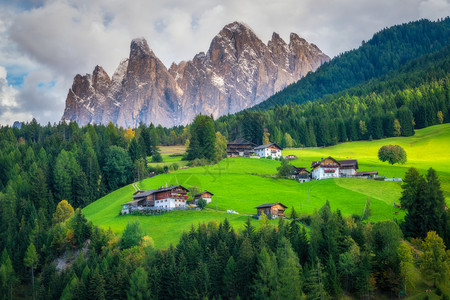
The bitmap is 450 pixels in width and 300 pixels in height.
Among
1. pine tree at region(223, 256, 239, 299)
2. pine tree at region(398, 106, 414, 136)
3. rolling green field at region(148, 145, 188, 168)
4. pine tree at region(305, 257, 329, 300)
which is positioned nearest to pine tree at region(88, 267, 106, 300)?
pine tree at region(223, 256, 239, 299)

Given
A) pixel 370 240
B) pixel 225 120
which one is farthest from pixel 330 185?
pixel 225 120

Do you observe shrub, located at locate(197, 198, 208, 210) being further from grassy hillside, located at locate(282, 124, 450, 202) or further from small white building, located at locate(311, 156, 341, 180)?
grassy hillside, located at locate(282, 124, 450, 202)

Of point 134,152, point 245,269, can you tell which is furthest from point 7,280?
point 134,152

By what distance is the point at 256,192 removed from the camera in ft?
317

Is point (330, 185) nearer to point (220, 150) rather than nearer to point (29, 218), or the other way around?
point (220, 150)

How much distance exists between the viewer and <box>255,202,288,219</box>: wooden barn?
3093 inches

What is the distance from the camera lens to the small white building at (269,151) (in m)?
141

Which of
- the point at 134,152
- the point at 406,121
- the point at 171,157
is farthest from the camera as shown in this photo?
the point at 406,121

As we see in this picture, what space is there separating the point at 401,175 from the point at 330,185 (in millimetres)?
18160

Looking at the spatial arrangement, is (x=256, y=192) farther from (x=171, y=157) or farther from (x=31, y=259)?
(x=171, y=157)

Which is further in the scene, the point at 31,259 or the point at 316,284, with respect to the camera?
the point at 31,259

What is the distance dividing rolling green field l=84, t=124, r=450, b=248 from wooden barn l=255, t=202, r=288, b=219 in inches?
116

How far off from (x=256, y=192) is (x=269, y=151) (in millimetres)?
46591

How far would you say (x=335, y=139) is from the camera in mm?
167750
